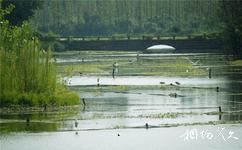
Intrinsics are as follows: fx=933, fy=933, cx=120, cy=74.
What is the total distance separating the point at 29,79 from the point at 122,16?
103 m

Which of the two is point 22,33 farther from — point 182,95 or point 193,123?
point 193,123

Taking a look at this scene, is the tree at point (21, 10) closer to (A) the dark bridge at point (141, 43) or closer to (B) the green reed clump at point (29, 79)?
(A) the dark bridge at point (141, 43)

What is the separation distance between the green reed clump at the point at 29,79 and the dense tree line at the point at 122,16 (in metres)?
85.3

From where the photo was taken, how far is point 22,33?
61156mm

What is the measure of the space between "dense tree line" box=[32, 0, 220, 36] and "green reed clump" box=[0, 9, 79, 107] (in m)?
85.3

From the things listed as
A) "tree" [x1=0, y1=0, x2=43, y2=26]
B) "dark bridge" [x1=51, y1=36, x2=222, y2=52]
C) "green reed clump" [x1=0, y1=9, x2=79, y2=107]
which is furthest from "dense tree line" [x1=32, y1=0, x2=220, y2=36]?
"green reed clump" [x1=0, y1=9, x2=79, y2=107]

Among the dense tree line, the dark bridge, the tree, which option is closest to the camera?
the tree

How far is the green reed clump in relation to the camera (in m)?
53.8

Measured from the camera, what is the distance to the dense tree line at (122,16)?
147m

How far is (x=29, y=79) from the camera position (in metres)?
55.1

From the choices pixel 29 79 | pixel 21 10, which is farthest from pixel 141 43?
pixel 29 79

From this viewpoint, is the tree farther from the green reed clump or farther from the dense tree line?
the green reed clump

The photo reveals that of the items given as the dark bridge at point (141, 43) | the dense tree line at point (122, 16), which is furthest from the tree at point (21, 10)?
the dense tree line at point (122, 16)

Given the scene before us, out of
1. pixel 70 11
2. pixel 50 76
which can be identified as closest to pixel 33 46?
pixel 50 76
